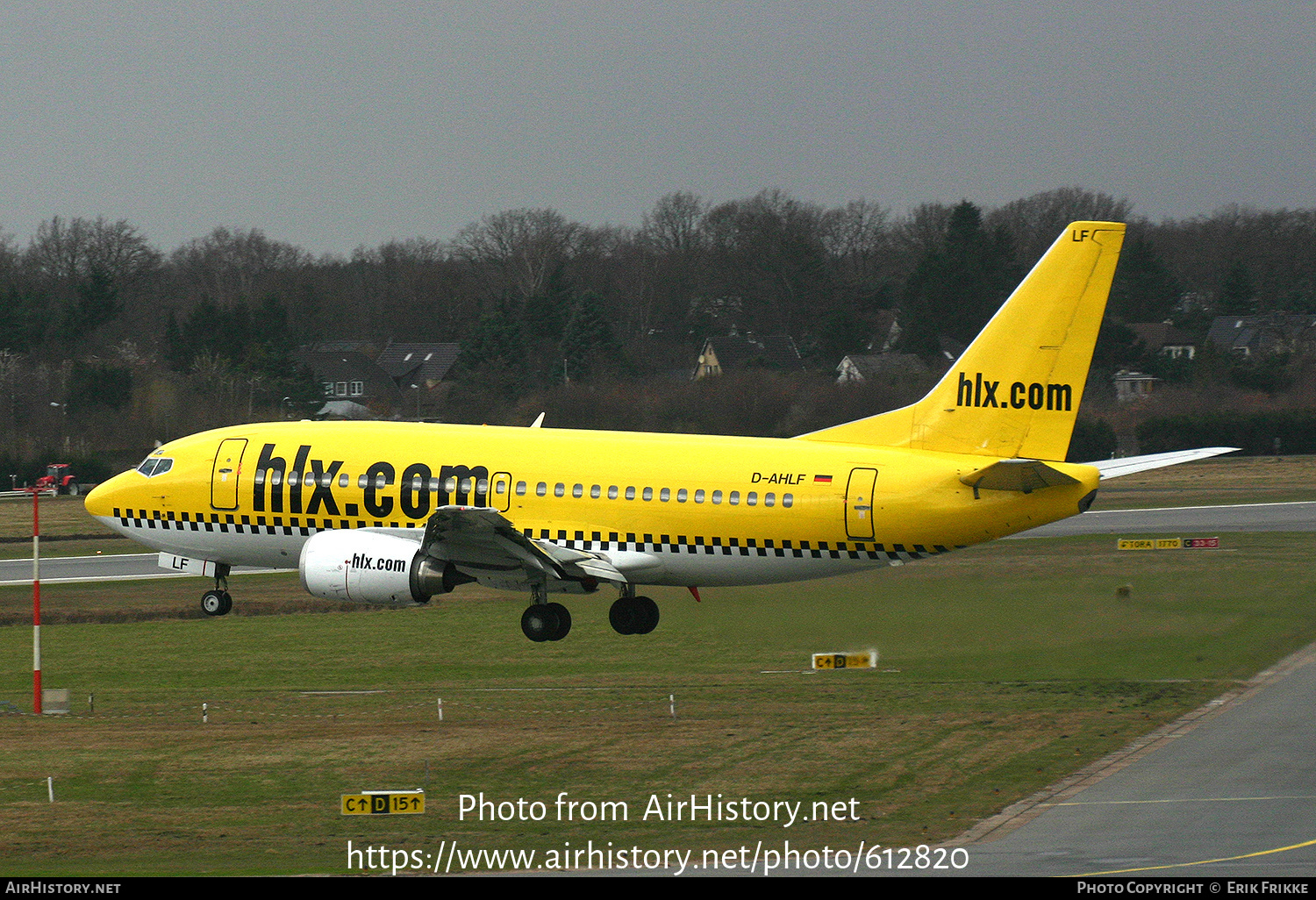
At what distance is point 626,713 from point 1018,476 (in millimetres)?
12170

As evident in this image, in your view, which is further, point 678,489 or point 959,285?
point 959,285

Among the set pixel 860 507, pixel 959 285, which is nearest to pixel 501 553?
pixel 860 507

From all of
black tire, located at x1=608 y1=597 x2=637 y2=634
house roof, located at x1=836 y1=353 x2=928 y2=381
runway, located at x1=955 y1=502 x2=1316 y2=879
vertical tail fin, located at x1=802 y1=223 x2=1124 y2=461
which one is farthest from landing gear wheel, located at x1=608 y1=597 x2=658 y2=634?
house roof, located at x1=836 y1=353 x2=928 y2=381

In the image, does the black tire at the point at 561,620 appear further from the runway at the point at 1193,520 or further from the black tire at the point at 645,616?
the runway at the point at 1193,520

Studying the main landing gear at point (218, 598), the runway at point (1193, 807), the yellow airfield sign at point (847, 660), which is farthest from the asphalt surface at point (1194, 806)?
the main landing gear at point (218, 598)

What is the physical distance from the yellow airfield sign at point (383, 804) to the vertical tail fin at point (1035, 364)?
47.5 feet

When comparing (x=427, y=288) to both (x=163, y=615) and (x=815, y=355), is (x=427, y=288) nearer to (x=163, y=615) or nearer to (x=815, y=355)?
(x=815, y=355)

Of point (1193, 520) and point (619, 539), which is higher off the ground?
point (619, 539)

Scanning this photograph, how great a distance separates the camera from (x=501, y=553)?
3784 centimetres

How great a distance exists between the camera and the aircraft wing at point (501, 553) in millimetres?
36688

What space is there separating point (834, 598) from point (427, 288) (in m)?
123

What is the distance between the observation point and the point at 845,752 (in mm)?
36000

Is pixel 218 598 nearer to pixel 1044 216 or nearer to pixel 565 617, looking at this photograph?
pixel 565 617

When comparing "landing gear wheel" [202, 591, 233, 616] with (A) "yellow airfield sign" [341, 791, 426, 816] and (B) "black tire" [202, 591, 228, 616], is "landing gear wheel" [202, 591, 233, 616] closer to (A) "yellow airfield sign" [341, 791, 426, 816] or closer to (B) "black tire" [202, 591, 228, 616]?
(B) "black tire" [202, 591, 228, 616]
